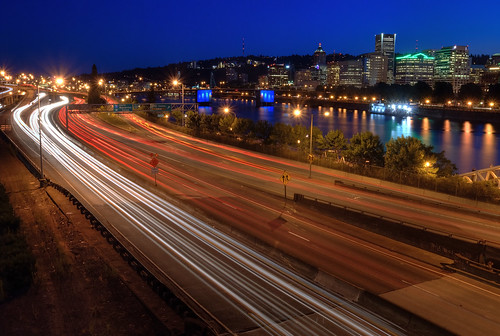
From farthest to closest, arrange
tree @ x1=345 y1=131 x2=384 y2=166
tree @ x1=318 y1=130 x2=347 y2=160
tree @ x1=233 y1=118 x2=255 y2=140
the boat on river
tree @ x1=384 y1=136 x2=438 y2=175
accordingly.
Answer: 1. the boat on river
2. tree @ x1=233 y1=118 x2=255 y2=140
3. tree @ x1=318 y1=130 x2=347 y2=160
4. tree @ x1=345 y1=131 x2=384 y2=166
5. tree @ x1=384 y1=136 x2=438 y2=175

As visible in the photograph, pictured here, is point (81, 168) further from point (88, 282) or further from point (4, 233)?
point (88, 282)

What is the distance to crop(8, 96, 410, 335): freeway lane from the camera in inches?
375

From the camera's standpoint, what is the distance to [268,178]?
27266 millimetres

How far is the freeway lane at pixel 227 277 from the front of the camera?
9516 millimetres

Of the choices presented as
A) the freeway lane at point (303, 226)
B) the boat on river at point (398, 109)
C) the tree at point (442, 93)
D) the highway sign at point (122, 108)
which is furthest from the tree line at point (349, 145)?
the tree at point (442, 93)

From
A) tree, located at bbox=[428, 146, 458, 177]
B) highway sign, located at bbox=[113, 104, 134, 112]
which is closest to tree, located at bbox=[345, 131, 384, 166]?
tree, located at bbox=[428, 146, 458, 177]

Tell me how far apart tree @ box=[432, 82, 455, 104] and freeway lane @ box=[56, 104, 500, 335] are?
356 feet

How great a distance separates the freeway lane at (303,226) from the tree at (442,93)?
108 m

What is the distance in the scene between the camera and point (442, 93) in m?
128

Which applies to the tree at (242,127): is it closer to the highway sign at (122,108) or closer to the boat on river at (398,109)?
the highway sign at (122,108)

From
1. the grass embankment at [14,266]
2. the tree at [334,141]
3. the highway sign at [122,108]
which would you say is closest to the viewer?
the grass embankment at [14,266]

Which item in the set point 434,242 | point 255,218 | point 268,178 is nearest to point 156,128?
point 268,178

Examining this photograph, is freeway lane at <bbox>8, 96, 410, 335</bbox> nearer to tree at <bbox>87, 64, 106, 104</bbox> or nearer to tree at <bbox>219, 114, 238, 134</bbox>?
tree at <bbox>219, 114, 238, 134</bbox>

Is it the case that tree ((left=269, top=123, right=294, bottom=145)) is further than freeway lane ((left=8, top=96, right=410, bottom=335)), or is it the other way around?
tree ((left=269, top=123, right=294, bottom=145))
